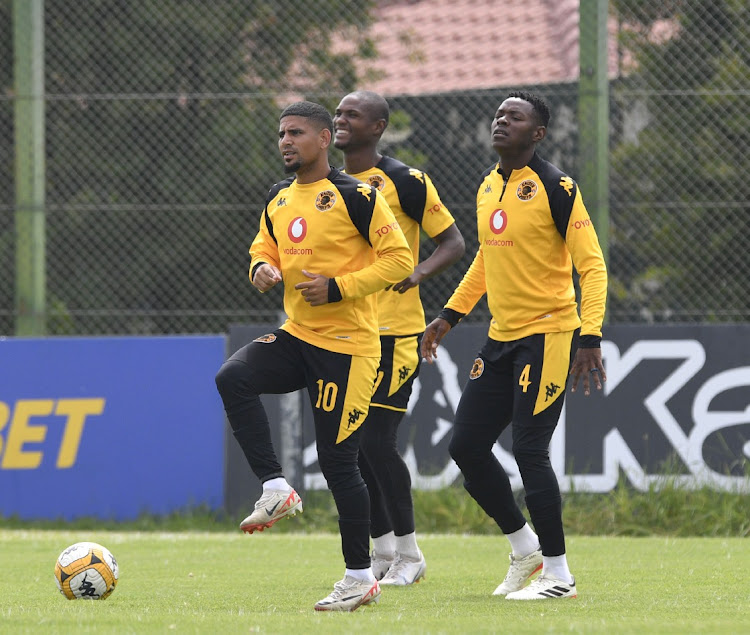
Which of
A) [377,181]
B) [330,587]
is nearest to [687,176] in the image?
[377,181]

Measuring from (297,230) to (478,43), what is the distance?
7631 millimetres

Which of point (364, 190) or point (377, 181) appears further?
point (377, 181)

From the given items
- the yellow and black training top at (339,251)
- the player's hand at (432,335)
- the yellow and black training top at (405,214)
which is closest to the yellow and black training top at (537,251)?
the player's hand at (432,335)

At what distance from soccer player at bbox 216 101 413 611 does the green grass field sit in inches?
19.7

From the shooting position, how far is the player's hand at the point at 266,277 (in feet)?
18.6

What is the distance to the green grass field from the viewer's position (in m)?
5.08

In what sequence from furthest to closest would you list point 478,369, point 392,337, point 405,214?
point 405,214 < point 392,337 < point 478,369

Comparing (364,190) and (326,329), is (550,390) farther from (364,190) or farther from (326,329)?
(364,190)

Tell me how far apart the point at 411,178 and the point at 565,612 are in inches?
98.5

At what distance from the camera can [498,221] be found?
6270 millimetres

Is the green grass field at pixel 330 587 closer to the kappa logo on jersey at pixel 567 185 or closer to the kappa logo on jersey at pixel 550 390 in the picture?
the kappa logo on jersey at pixel 550 390

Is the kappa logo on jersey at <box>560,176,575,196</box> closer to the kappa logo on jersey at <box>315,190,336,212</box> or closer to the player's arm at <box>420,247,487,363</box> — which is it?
the player's arm at <box>420,247,487,363</box>

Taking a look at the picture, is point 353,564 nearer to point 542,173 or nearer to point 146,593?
point 146,593

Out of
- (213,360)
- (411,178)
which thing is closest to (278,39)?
(213,360)
